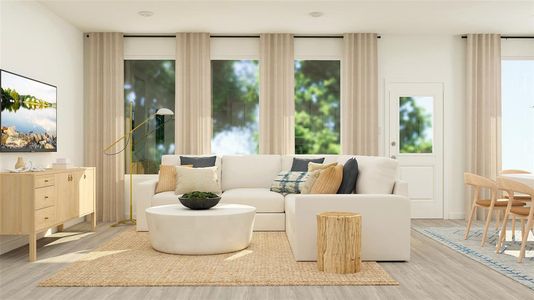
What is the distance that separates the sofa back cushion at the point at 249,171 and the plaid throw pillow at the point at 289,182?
399 millimetres

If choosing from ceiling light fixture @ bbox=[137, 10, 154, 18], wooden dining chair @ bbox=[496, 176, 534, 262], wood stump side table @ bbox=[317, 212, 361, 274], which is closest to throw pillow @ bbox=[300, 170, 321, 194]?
wood stump side table @ bbox=[317, 212, 361, 274]

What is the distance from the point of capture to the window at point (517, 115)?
747 cm

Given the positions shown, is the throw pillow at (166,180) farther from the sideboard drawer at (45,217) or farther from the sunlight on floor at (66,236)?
the sideboard drawer at (45,217)

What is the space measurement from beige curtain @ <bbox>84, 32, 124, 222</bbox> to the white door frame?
3.82 m

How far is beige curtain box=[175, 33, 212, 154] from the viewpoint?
23.7 feet

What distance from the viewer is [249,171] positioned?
654cm

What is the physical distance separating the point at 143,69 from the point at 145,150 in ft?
3.83

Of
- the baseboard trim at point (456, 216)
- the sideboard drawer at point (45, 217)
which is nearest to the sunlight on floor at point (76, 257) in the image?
the sideboard drawer at point (45, 217)

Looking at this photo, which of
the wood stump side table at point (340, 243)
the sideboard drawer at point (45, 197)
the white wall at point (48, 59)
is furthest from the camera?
the white wall at point (48, 59)

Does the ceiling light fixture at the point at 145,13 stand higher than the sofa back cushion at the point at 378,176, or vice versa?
the ceiling light fixture at the point at 145,13

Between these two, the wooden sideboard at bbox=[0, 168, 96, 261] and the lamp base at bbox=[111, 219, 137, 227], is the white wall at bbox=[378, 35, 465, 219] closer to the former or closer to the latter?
the lamp base at bbox=[111, 219, 137, 227]

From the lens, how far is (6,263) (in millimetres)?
4410

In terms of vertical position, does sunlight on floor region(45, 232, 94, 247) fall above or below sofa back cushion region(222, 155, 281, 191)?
below

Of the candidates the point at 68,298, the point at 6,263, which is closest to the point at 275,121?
the point at 6,263
